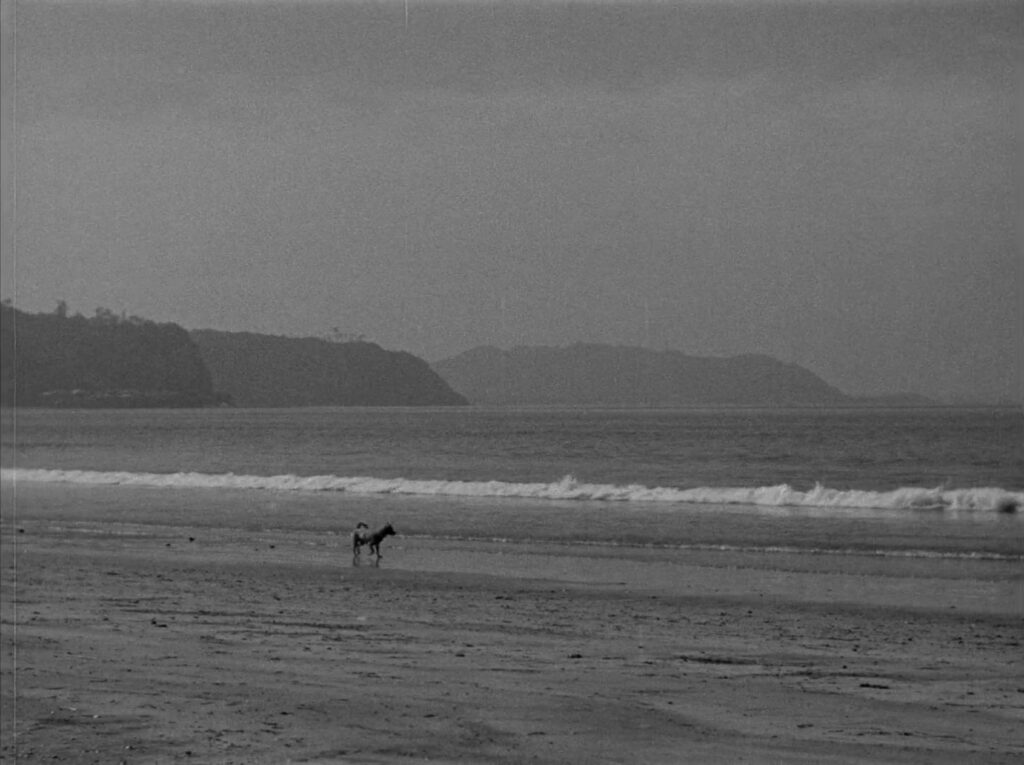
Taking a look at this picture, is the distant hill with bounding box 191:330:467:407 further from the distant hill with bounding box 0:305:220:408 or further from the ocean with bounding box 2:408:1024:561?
the ocean with bounding box 2:408:1024:561

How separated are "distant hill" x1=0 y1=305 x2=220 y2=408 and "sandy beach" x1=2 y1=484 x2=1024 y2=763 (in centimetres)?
101

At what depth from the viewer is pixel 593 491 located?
1670 centimetres

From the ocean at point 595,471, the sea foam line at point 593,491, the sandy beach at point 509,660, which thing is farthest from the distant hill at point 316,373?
the sandy beach at point 509,660

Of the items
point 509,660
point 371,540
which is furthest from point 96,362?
point 509,660

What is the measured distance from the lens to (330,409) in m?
19.5

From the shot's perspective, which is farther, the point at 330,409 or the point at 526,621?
the point at 330,409

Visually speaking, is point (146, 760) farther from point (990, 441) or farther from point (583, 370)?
point (990, 441)

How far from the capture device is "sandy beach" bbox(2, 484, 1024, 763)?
4.29 m

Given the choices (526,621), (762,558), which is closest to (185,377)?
(762,558)

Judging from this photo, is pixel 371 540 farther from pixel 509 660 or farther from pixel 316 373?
pixel 316 373

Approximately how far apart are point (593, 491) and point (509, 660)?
36.6ft

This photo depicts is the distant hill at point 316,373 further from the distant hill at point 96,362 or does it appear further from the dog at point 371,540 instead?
the dog at point 371,540

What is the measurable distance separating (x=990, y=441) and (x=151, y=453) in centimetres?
1639

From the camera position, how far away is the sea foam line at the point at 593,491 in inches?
591
